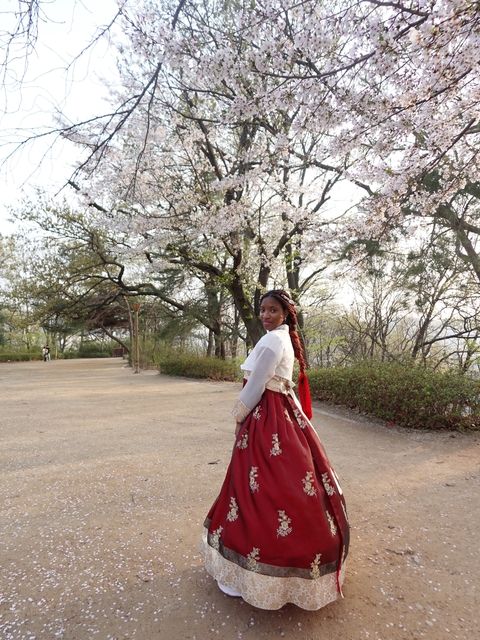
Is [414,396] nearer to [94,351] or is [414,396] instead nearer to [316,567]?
[316,567]

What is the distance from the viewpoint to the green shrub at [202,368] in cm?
1065

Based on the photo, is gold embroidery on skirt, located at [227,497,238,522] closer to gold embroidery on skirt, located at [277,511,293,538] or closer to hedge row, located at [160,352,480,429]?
gold embroidery on skirt, located at [277,511,293,538]

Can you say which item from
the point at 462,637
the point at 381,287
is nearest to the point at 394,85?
the point at 462,637

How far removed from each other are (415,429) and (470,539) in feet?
8.71

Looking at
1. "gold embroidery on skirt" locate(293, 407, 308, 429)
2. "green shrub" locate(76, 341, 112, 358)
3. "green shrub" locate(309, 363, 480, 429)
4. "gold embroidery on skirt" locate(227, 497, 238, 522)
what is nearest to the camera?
"gold embroidery on skirt" locate(227, 497, 238, 522)

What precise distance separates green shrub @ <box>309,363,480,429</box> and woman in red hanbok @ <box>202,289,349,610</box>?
139 inches

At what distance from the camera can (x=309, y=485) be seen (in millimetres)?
1632

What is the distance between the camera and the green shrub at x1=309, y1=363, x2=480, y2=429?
15.2ft

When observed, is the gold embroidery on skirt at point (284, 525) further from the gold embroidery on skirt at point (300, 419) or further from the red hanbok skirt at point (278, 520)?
the gold embroidery on skirt at point (300, 419)

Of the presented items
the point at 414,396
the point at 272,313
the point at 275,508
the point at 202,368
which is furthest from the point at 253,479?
the point at 202,368

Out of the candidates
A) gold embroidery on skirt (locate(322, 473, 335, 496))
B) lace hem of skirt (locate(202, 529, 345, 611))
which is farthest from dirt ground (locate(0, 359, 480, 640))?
gold embroidery on skirt (locate(322, 473, 335, 496))

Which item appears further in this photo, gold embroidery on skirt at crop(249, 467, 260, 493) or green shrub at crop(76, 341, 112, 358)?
green shrub at crop(76, 341, 112, 358)

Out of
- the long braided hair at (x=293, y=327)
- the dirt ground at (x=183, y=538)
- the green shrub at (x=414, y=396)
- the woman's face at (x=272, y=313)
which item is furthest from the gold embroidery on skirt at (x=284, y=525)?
the green shrub at (x=414, y=396)

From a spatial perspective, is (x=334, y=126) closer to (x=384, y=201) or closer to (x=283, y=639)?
(x=384, y=201)
